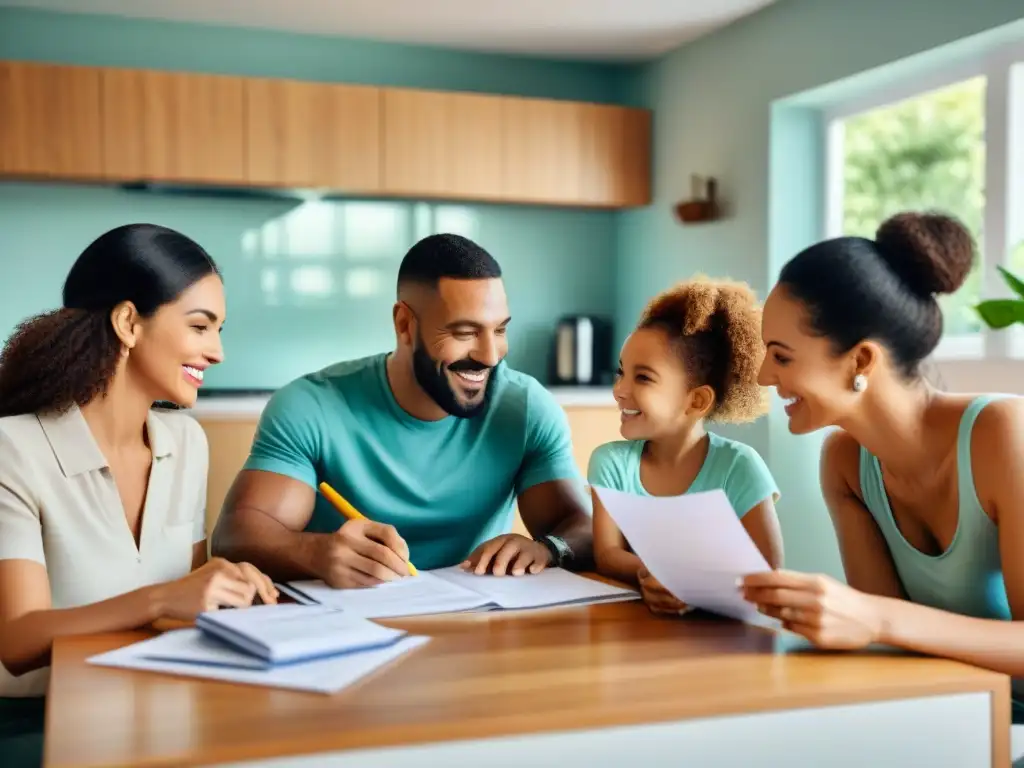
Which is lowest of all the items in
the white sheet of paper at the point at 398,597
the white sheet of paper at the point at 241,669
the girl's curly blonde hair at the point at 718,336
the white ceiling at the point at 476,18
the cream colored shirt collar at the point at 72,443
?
the white sheet of paper at the point at 398,597

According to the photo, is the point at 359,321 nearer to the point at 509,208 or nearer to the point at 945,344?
the point at 509,208

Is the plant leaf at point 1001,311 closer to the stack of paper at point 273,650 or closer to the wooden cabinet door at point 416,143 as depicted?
the stack of paper at point 273,650

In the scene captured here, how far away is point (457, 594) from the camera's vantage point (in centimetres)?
149

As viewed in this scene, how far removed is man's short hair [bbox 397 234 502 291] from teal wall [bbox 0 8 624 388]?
2752 millimetres

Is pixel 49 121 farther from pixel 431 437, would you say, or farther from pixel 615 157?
pixel 431 437

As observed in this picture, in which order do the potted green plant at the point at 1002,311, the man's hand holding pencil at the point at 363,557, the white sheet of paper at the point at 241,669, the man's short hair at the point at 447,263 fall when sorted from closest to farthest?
the white sheet of paper at the point at 241,669
the man's hand holding pencil at the point at 363,557
the man's short hair at the point at 447,263
the potted green plant at the point at 1002,311

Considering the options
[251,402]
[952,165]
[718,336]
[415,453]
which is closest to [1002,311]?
[718,336]

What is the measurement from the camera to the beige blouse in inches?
56.1

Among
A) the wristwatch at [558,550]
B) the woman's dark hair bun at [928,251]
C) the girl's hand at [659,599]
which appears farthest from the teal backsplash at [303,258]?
the woman's dark hair bun at [928,251]

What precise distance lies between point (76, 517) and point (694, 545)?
0.84 metres

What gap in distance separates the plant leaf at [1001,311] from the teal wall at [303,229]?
301cm

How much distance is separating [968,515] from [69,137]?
145 inches

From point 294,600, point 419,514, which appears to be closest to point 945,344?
point 419,514

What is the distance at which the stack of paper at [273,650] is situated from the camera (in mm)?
1095
